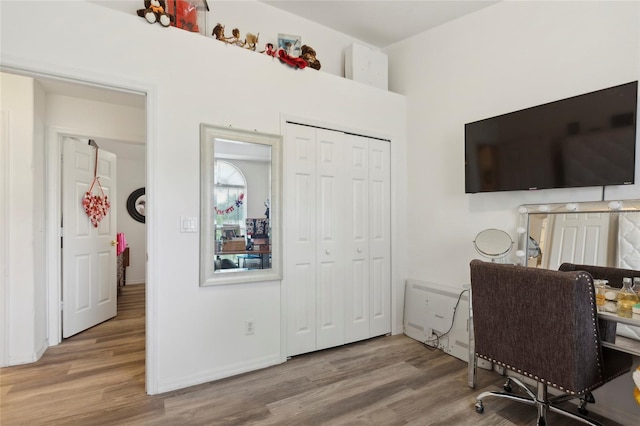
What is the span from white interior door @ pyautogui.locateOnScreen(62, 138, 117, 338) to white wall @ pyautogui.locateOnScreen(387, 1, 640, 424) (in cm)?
349

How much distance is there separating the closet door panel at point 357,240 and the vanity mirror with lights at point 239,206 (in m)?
0.74

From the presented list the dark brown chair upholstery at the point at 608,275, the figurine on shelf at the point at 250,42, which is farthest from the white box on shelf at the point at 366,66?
the dark brown chair upholstery at the point at 608,275

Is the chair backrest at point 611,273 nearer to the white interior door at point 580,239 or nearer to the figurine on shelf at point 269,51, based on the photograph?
the white interior door at point 580,239

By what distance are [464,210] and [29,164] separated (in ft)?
12.5

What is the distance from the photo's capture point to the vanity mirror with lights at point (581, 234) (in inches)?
77.9

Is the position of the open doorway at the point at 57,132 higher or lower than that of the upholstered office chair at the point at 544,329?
higher

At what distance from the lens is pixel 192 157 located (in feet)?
7.70

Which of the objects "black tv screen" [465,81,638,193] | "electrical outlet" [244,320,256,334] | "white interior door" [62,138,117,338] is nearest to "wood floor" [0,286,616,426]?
"electrical outlet" [244,320,256,334]

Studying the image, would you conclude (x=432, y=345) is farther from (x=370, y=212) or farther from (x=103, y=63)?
(x=103, y=63)

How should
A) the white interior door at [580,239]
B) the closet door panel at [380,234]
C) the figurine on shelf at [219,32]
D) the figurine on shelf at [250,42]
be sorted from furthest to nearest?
1. the closet door panel at [380,234]
2. the figurine on shelf at [250,42]
3. the figurine on shelf at [219,32]
4. the white interior door at [580,239]

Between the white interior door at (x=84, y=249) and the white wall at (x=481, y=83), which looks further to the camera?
the white interior door at (x=84, y=249)

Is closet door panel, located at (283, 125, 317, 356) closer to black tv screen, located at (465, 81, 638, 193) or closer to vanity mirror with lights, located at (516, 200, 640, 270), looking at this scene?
black tv screen, located at (465, 81, 638, 193)

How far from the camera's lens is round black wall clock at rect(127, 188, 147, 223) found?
237 inches

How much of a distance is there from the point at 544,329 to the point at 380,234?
69.8 inches
